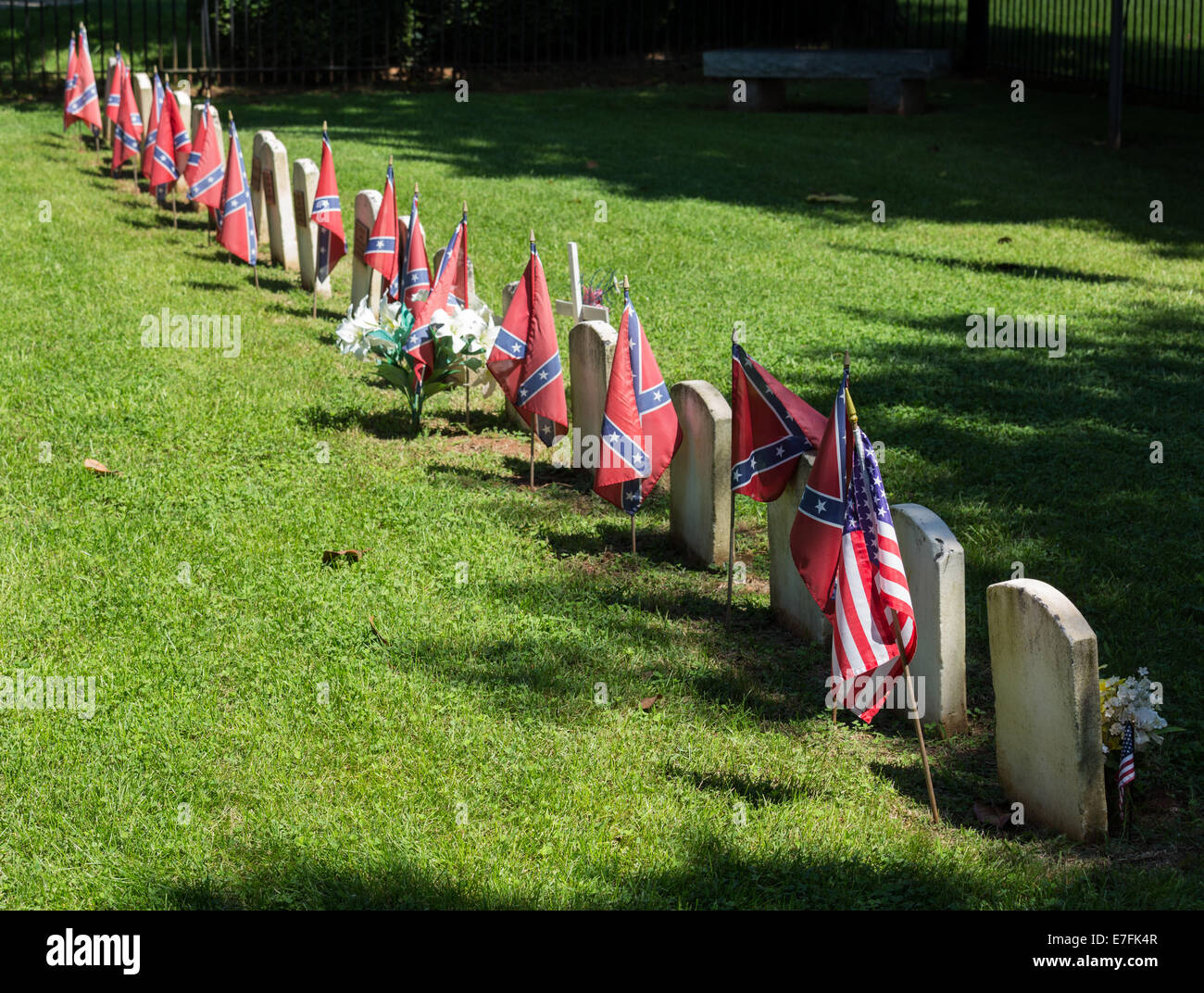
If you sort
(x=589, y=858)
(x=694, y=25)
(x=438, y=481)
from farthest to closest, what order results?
1. (x=694, y=25)
2. (x=438, y=481)
3. (x=589, y=858)

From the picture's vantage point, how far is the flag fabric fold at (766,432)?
5.32 meters

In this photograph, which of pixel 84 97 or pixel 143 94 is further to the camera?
pixel 84 97

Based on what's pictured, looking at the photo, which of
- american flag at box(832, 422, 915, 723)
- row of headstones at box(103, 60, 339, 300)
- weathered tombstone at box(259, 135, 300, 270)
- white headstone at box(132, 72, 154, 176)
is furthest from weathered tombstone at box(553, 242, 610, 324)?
white headstone at box(132, 72, 154, 176)

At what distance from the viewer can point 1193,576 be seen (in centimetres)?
602

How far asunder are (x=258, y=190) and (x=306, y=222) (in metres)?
1.43

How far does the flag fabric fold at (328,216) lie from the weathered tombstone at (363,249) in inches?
5.4

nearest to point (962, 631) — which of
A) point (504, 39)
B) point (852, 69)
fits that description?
point (852, 69)

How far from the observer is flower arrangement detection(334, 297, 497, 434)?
784cm

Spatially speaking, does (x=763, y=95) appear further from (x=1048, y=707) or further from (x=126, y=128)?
(x=1048, y=707)

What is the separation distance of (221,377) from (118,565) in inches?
115

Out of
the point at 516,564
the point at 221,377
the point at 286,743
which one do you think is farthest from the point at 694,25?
the point at 286,743

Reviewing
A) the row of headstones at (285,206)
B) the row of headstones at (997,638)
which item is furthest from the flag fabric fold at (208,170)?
the row of headstones at (997,638)

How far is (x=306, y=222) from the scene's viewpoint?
1104 centimetres
